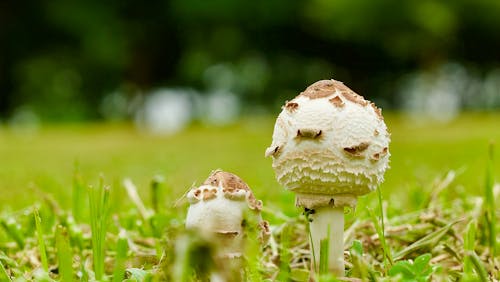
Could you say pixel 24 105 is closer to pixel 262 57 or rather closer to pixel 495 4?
pixel 262 57

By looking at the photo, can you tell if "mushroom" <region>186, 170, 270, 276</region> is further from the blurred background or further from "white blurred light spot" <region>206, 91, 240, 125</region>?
"white blurred light spot" <region>206, 91, 240, 125</region>

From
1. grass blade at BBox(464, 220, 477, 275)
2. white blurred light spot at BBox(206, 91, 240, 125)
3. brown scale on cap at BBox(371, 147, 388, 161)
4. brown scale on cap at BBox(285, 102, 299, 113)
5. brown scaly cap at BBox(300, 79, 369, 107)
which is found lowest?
grass blade at BBox(464, 220, 477, 275)

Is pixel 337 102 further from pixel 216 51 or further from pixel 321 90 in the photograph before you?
pixel 216 51

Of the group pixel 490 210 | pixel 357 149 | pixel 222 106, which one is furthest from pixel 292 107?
pixel 222 106

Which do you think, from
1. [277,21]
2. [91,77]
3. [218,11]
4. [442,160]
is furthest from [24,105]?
[442,160]

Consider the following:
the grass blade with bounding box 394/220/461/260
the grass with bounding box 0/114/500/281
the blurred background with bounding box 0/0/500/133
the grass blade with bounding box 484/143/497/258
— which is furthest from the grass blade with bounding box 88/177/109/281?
the blurred background with bounding box 0/0/500/133
